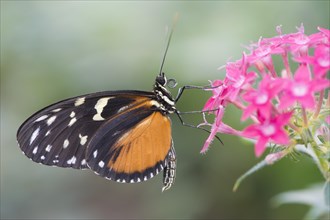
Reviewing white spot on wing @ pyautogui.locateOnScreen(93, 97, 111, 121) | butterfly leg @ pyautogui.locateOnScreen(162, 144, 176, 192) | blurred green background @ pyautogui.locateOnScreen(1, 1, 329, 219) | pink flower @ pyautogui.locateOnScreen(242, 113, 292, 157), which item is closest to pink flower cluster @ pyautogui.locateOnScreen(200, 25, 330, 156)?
pink flower @ pyautogui.locateOnScreen(242, 113, 292, 157)

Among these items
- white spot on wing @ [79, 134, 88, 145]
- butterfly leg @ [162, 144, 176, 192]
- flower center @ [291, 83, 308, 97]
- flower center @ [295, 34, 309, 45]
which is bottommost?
butterfly leg @ [162, 144, 176, 192]

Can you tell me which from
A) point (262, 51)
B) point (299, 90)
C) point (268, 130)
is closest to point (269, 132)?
point (268, 130)

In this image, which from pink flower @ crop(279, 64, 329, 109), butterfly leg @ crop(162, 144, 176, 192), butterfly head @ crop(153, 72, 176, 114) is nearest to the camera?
pink flower @ crop(279, 64, 329, 109)

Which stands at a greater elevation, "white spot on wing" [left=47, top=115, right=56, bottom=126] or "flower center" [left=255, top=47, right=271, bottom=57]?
"flower center" [left=255, top=47, right=271, bottom=57]

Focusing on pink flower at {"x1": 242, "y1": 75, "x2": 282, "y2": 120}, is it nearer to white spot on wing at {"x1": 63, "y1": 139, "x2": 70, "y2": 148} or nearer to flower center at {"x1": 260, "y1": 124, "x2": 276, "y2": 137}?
flower center at {"x1": 260, "y1": 124, "x2": 276, "y2": 137}

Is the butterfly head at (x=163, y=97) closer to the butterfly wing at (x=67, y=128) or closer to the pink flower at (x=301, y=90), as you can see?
the butterfly wing at (x=67, y=128)

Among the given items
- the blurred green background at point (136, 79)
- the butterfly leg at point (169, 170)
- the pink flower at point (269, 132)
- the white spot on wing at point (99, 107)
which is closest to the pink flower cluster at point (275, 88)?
the pink flower at point (269, 132)

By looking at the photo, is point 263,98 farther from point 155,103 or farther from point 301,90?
point 155,103
